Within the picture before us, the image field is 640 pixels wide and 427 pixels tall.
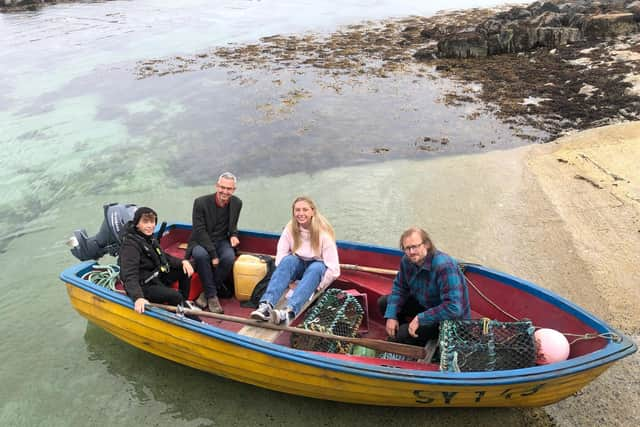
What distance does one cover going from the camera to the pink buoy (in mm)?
4250

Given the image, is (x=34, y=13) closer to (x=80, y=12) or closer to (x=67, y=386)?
(x=80, y=12)

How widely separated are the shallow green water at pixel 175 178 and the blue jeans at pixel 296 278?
3.39 feet

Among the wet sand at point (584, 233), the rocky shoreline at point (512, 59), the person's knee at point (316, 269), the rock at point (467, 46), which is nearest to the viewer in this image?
the wet sand at point (584, 233)

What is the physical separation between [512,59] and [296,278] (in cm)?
1638

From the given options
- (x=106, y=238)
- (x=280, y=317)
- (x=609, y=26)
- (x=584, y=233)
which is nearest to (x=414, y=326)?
(x=280, y=317)

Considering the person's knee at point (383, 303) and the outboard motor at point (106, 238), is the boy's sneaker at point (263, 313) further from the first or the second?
the outboard motor at point (106, 238)

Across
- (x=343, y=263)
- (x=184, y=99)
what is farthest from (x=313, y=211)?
(x=184, y=99)

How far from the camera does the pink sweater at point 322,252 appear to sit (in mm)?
5402

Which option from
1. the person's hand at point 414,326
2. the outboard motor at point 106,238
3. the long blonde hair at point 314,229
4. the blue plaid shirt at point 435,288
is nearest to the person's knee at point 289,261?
the long blonde hair at point 314,229

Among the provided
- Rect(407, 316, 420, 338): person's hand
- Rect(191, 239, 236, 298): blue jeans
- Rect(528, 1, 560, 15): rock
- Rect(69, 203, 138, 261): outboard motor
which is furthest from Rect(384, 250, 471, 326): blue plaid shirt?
Rect(528, 1, 560, 15): rock

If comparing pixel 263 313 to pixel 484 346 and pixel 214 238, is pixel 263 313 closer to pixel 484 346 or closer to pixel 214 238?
pixel 214 238

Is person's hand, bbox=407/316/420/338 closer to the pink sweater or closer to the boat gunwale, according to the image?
the boat gunwale

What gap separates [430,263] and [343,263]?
183 cm

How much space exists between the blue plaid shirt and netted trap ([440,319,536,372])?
5.5 inches
